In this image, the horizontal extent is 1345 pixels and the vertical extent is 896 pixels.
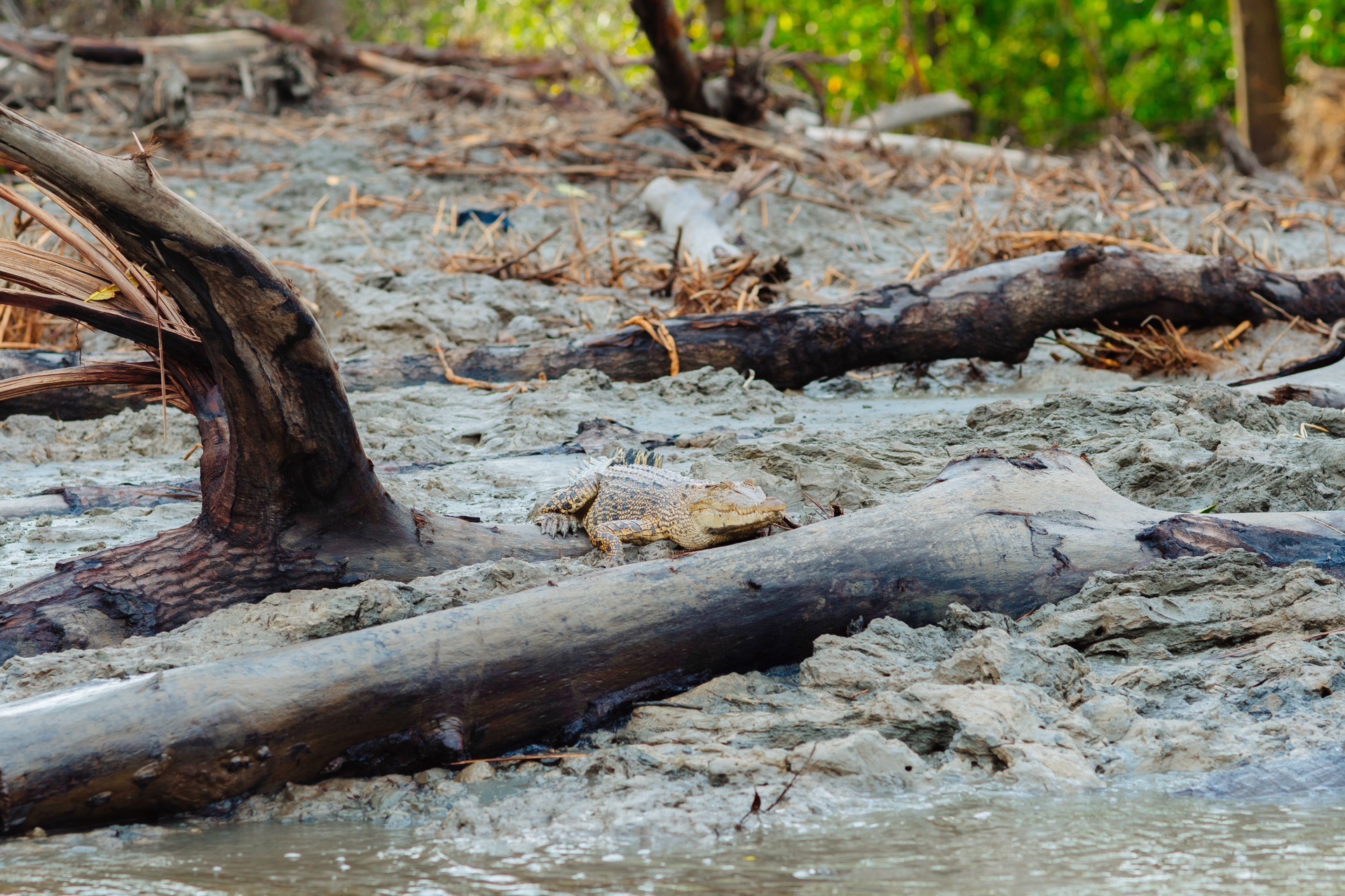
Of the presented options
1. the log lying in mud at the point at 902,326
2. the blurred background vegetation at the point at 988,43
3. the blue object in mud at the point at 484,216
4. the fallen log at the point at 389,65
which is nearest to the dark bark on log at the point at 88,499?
the log lying in mud at the point at 902,326

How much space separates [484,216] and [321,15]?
7.74m

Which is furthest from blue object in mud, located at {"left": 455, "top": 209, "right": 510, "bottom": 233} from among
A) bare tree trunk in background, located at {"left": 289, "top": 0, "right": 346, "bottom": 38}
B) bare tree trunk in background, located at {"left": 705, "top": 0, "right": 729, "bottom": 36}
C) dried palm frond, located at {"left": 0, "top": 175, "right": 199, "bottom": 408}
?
bare tree trunk in background, located at {"left": 705, "top": 0, "right": 729, "bottom": 36}

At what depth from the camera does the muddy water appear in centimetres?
200

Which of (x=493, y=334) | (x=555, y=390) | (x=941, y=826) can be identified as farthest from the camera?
(x=493, y=334)

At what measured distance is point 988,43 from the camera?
781 inches

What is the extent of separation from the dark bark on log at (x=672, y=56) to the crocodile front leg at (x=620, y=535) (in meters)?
6.23

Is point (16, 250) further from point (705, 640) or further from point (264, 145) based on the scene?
point (264, 145)

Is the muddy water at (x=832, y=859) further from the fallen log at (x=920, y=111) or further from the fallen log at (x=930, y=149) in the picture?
the fallen log at (x=920, y=111)

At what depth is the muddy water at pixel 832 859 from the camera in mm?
2002

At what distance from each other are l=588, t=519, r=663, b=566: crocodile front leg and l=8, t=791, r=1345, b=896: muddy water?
1371 mm

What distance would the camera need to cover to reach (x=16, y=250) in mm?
2869

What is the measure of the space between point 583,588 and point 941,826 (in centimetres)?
101

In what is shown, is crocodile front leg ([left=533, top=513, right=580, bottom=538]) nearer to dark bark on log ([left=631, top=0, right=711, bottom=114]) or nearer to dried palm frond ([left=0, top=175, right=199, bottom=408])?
dried palm frond ([left=0, top=175, right=199, bottom=408])

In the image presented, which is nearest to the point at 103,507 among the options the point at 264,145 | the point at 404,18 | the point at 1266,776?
the point at 1266,776
